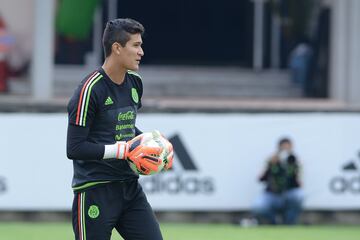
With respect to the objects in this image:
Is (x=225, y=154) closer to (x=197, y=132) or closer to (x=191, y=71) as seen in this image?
(x=197, y=132)

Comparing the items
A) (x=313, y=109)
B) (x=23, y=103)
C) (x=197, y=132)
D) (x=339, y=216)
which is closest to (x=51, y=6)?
(x=23, y=103)

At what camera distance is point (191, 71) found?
2062 centimetres

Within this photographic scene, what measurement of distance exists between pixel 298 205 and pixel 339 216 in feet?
2.64

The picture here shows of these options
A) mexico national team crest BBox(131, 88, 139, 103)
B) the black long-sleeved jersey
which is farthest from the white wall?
the black long-sleeved jersey

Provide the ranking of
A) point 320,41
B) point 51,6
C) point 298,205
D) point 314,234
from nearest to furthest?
point 314,234 → point 298,205 → point 51,6 → point 320,41

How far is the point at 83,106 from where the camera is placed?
671 centimetres

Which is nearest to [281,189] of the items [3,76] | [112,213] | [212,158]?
[212,158]

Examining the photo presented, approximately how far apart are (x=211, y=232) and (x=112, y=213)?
6906mm

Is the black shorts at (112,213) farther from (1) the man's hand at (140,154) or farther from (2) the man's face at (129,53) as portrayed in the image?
(2) the man's face at (129,53)

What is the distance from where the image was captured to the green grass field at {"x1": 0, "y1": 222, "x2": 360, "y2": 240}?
1292cm

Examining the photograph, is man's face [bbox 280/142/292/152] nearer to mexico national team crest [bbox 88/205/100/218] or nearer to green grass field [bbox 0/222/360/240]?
green grass field [bbox 0/222/360/240]

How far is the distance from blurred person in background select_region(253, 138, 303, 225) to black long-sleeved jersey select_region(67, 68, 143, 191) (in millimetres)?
7775

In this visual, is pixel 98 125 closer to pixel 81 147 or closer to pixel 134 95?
pixel 81 147

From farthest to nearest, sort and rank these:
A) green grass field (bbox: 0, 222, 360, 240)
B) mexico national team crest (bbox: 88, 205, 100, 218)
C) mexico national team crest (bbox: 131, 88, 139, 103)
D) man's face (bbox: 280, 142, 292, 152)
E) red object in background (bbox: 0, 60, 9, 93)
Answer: red object in background (bbox: 0, 60, 9, 93) < man's face (bbox: 280, 142, 292, 152) < green grass field (bbox: 0, 222, 360, 240) < mexico national team crest (bbox: 131, 88, 139, 103) < mexico national team crest (bbox: 88, 205, 100, 218)
